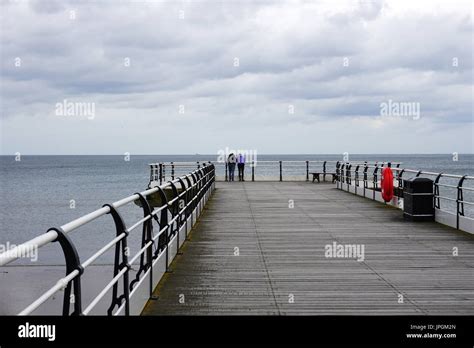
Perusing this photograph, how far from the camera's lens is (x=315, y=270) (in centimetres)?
980

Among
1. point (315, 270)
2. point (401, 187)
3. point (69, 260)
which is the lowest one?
point (315, 270)

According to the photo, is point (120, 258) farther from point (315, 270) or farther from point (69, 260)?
point (315, 270)

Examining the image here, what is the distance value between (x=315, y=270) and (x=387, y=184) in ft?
37.0

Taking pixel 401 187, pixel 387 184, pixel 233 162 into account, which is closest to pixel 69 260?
pixel 387 184

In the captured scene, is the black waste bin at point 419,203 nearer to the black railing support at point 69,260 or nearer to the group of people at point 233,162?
the black railing support at point 69,260

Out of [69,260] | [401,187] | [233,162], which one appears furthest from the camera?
[233,162]

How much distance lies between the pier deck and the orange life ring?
110 inches

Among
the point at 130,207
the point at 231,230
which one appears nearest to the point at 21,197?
the point at 130,207

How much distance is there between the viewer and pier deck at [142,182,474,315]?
24.7 ft

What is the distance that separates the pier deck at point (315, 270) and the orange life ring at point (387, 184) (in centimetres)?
280

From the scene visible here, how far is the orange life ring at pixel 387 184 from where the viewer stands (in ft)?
65.7

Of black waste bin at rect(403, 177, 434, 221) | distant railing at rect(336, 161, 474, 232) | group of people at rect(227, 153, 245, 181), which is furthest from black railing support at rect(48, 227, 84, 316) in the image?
group of people at rect(227, 153, 245, 181)

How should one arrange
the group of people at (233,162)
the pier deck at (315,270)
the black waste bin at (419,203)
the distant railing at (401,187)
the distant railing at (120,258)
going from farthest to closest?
the group of people at (233,162) < the black waste bin at (419,203) < the distant railing at (401,187) < the pier deck at (315,270) < the distant railing at (120,258)

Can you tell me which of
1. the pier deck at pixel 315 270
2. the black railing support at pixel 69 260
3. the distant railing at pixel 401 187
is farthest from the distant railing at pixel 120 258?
the distant railing at pixel 401 187
